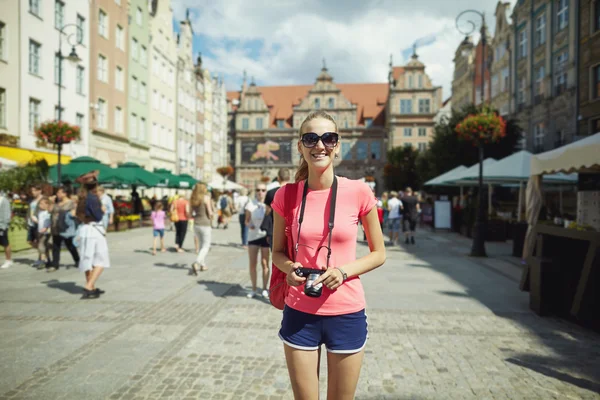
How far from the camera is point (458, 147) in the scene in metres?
25.3

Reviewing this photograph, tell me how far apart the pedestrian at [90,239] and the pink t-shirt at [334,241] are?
16.6 ft

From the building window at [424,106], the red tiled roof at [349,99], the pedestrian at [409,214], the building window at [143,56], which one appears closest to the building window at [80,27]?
the building window at [143,56]

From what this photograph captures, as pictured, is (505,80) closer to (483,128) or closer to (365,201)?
(483,128)

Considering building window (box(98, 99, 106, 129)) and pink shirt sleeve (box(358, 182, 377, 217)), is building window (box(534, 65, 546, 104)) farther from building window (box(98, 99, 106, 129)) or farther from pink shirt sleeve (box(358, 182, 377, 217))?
pink shirt sleeve (box(358, 182, 377, 217))

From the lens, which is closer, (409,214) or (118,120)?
(409,214)

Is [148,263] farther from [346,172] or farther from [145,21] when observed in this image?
[346,172]

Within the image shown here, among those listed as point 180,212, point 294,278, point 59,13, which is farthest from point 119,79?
point 294,278

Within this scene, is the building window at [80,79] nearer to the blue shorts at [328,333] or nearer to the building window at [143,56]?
the building window at [143,56]

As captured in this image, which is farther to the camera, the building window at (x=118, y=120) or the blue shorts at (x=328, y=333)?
the building window at (x=118, y=120)

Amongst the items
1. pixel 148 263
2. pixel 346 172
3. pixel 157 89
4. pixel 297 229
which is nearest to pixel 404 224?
pixel 148 263

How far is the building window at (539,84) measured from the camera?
81.0 ft

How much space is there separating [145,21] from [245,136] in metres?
30.6

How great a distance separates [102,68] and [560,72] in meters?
26.5

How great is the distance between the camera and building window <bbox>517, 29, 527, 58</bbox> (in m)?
27.1
